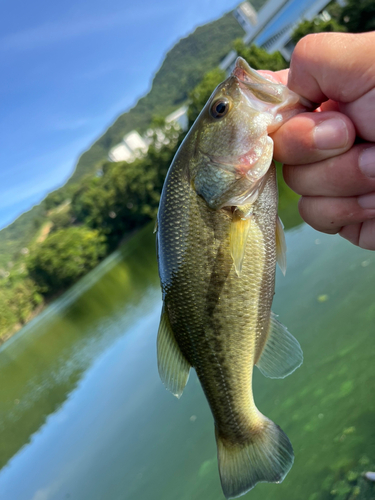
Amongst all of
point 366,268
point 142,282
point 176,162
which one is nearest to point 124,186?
point 142,282

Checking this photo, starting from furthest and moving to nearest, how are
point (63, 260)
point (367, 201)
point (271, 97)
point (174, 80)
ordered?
point (174, 80) → point (63, 260) → point (367, 201) → point (271, 97)

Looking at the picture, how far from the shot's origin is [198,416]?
8000mm

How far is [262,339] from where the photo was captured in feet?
7.58

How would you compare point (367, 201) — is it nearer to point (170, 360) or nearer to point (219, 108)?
point (219, 108)

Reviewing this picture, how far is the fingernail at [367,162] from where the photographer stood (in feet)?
5.82

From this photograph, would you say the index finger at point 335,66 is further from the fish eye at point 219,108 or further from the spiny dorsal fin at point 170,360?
the spiny dorsal fin at point 170,360

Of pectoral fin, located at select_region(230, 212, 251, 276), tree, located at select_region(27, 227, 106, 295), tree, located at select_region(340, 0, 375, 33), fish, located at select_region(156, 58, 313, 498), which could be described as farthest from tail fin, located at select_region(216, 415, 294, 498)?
tree, located at select_region(27, 227, 106, 295)

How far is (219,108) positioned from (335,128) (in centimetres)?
65

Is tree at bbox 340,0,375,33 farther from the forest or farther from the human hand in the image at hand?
the human hand

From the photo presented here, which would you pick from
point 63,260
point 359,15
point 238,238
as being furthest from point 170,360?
point 63,260

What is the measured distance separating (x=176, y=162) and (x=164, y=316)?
99 centimetres

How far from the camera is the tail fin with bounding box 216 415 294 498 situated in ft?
7.29

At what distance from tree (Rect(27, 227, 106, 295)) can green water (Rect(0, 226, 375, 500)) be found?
32763mm

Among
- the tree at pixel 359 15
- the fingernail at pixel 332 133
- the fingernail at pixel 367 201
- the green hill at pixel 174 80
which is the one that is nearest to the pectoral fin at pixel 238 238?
the fingernail at pixel 332 133
